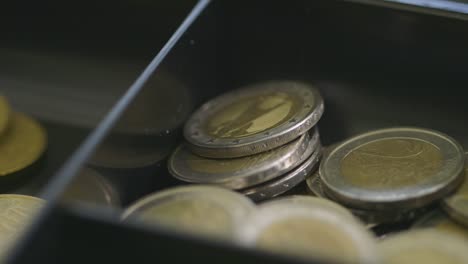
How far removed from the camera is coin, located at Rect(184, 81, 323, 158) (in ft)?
3.78

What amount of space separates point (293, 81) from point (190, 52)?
8.6 inches

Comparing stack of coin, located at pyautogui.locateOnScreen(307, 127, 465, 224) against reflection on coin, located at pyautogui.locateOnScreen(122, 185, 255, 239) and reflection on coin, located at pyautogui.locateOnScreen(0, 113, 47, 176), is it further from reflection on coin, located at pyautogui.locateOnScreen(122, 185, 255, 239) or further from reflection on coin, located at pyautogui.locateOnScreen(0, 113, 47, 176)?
reflection on coin, located at pyautogui.locateOnScreen(0, 113, 47, 176)

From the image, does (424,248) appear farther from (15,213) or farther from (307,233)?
(15,213)

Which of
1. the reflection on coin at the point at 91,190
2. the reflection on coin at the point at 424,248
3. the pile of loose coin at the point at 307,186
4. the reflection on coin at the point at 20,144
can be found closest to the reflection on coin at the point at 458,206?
the pile of loose coin at the point at 307,186

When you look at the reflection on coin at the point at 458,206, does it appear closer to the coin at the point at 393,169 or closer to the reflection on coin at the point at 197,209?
the coin at the point at 393,169

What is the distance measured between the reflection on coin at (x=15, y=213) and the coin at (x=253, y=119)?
0.31 metres

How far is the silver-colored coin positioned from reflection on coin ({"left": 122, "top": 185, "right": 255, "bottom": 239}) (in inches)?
3.8

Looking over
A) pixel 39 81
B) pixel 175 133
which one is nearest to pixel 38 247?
pixel 175 133

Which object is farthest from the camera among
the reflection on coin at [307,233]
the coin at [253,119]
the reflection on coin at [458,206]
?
the coin at [253,119]

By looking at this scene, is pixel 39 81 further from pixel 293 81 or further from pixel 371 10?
pixel 371 10

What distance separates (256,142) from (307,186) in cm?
12

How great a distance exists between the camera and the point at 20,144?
58.1 inches

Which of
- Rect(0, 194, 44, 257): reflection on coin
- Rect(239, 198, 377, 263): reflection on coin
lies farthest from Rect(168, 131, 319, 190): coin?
Rect(0, 194, 44, 257): reflection on coin

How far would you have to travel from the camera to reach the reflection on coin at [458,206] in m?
1.03
